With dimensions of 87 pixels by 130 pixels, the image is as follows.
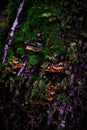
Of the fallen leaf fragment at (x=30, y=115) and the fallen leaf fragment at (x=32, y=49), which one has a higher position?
the fallen leaf fragment at (x=32, y=49)

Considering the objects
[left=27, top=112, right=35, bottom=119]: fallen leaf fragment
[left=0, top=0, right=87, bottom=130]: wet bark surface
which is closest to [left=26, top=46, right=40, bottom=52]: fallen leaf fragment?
[left=0, top=0, right=87, bottom=130]: wet bark surface

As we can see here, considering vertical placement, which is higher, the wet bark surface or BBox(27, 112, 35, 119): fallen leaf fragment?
the wet bark surface

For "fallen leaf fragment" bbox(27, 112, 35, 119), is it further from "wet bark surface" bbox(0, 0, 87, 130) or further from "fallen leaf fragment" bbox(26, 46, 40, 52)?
"fallen leaf fragment" bbox(26, 46, 40, 52)

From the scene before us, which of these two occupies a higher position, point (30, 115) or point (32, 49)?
point (32, 49)

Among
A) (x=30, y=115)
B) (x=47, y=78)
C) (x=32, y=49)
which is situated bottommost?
(x=30, y=115)

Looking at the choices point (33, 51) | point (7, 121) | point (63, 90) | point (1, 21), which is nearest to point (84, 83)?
point (63, 90)

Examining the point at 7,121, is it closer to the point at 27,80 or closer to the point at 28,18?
the point at 27,80

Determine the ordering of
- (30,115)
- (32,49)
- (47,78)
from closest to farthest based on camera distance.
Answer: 1. (30,115)
2. (47,78)
3. (32,49)

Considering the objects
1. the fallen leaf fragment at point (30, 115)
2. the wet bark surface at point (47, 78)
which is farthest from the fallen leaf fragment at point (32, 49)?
the fallen leaf fragment at point (30, 115)

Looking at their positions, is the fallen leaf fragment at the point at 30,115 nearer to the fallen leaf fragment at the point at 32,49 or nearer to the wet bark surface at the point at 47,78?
the wet bark surface at the point at 47,78

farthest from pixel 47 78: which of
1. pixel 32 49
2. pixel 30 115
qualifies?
pixel 30 115

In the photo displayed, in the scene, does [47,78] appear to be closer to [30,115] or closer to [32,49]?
[32,49]
